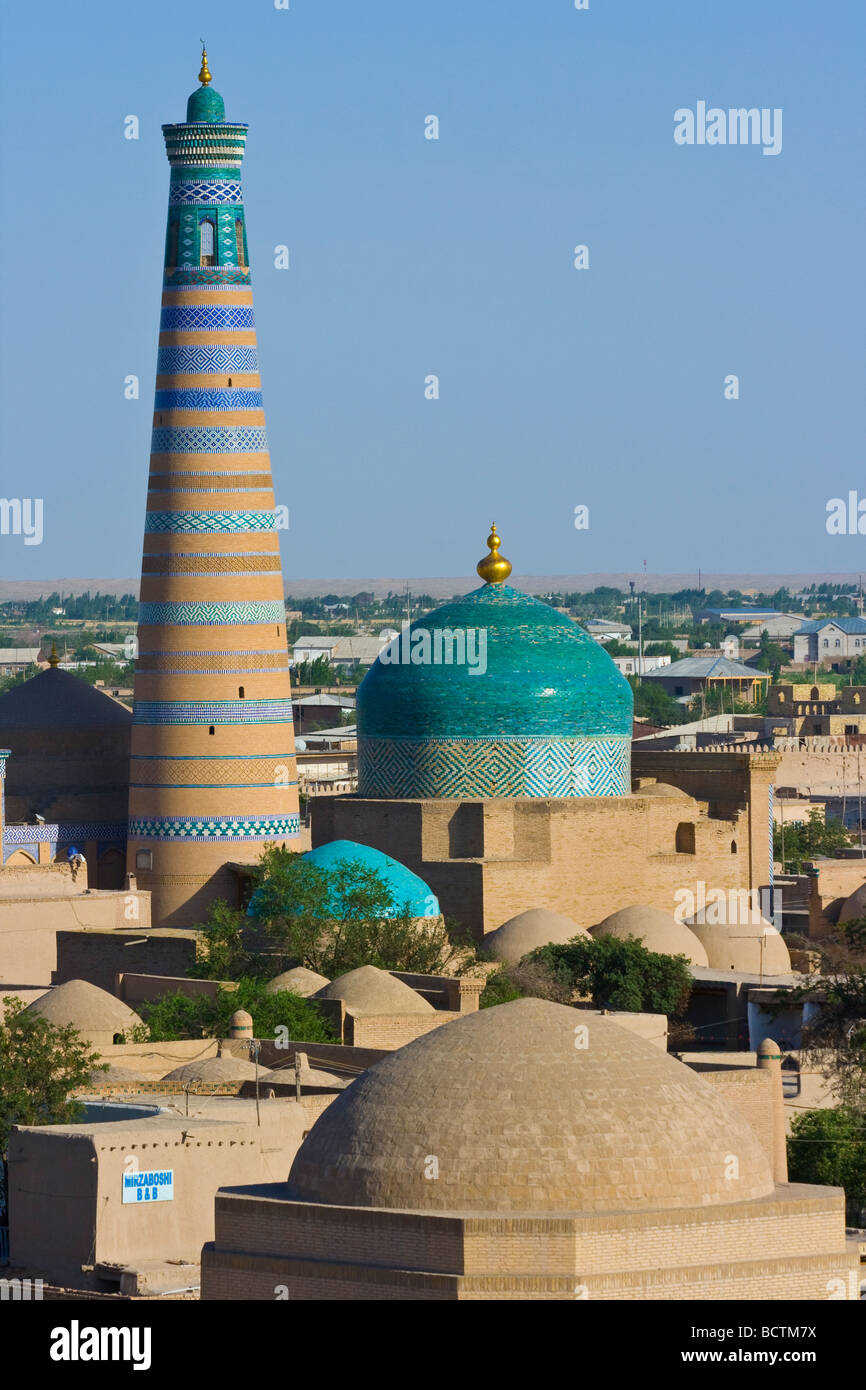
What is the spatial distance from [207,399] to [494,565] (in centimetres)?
329

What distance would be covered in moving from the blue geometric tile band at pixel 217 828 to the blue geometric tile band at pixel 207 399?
3616mm

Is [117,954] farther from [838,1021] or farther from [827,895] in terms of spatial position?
[827,895]

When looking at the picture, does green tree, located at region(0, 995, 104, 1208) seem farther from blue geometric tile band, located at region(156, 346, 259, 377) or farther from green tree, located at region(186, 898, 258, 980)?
blue geometric tile band, located at region(156, 346, 259, 377)

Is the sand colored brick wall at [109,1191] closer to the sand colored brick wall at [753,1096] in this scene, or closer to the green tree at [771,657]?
the sand colored brick wall at [753,1096]

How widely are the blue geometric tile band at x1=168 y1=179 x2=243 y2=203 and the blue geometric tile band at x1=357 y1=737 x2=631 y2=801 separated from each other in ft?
16.3

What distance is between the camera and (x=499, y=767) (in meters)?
30.0

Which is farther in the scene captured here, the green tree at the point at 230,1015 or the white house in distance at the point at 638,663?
the white house in distance at the point at 638,663

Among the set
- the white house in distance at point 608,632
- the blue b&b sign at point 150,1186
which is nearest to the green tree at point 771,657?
the white house in distance at point 608,632

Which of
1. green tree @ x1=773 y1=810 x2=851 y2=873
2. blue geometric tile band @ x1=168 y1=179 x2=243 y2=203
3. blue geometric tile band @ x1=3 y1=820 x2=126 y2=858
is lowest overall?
green tree @ x1=773 y1=810 x2=851 y2=873

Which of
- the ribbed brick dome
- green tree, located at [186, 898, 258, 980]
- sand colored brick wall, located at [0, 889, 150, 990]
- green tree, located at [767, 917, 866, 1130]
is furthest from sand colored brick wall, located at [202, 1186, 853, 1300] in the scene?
sand colored brick wall, located at [0, 889, 150, 990]

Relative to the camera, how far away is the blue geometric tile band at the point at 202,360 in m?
30.4

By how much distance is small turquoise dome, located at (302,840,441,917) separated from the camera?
27875 mm

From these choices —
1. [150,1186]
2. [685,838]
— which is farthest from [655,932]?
[150,1186]
